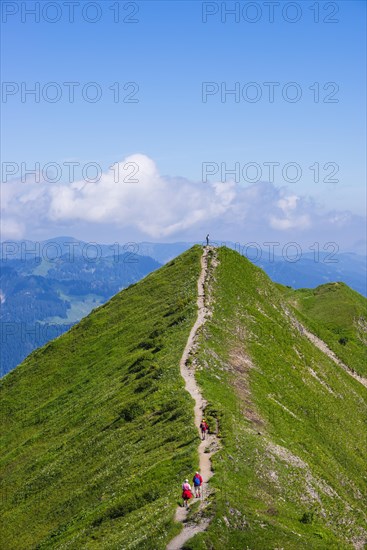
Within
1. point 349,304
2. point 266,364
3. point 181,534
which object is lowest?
point 181,534

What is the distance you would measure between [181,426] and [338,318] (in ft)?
316

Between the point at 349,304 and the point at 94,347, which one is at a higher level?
the point at 349,304

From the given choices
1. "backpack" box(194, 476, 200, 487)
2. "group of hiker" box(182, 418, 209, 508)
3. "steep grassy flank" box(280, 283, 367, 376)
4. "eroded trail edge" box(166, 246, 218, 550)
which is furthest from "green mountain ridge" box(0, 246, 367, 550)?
"backpack" box(194, 476, 200, 487)

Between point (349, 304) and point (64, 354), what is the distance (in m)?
75.5

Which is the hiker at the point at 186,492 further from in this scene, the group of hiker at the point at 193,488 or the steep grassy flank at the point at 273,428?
the steep grassy flank at the point at 273,428

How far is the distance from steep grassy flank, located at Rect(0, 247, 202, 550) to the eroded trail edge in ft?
2.45

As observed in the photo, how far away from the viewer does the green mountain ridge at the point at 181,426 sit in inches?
1672

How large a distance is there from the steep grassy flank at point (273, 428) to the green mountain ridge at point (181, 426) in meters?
0.19

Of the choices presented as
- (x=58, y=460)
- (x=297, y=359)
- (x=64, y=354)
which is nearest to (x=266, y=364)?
(x=297, y=359)

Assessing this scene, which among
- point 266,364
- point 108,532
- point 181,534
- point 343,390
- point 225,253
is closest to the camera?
point 181,534

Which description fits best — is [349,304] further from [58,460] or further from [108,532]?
[108,532]

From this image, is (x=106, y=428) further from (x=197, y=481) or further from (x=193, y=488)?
(x=197, y=481)

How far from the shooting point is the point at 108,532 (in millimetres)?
42438

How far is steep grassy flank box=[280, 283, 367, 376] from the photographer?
4867 inches
